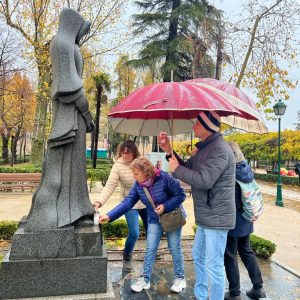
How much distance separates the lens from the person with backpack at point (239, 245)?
3.79 metres

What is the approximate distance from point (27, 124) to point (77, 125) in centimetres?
3390

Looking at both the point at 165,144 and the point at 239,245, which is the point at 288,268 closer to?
the point at 239,245

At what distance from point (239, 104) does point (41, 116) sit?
18084mm

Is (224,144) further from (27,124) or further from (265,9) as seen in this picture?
(27,124)

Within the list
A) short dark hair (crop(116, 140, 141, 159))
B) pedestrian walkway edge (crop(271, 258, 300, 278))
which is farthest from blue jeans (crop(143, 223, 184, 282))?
pedestrian walkway edge (crop(271, 258, 300, 278))

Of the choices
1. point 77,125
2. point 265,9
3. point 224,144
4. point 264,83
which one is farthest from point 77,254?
point 265,9

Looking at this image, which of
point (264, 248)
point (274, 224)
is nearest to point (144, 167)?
point (264, 248)

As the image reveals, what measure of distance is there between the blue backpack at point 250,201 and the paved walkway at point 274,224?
202cm

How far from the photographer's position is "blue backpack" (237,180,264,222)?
3730mm

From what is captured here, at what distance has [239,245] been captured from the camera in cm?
407

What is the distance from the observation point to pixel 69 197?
380 centimetres

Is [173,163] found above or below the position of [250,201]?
above

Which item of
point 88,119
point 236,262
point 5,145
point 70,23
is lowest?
point 236,262

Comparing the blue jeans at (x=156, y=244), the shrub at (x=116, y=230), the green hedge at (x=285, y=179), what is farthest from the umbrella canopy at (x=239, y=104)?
the green hedge at (x=285, y=179)
